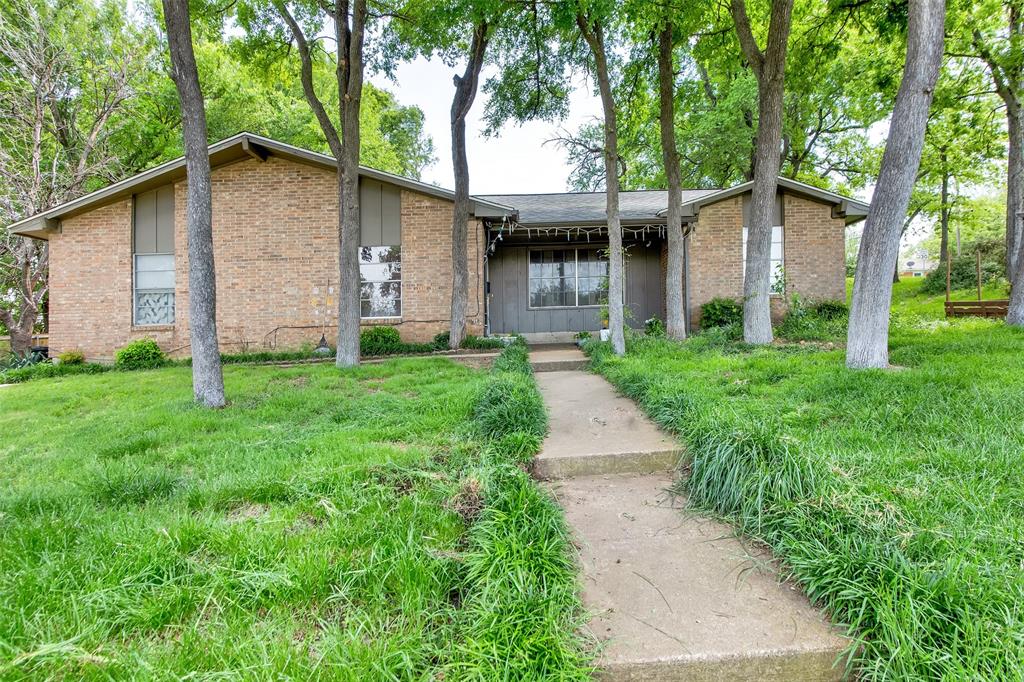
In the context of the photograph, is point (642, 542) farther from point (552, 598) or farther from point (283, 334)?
point (283, 334)

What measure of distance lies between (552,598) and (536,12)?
1125 centimetres

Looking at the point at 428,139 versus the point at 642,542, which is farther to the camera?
the point at 428,139

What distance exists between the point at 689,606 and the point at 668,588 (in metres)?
0.12

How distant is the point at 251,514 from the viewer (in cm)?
246

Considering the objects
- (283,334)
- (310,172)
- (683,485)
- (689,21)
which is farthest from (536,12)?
(683,485)

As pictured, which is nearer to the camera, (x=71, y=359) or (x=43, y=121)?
(x=71, y=359)

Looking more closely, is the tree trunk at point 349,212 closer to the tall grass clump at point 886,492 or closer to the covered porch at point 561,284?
the covered porch at point 561,284

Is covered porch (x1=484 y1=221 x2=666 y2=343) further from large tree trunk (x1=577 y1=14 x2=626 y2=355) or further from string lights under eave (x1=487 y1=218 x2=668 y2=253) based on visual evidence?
large tree trunk (x1=577 y1=14 x2=626 y2=355)

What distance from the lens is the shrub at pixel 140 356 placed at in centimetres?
951

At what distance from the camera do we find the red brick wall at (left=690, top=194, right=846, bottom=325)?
38.2 ft

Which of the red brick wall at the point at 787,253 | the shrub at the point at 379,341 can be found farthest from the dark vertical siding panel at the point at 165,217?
the red brick wall at the point at 787,253

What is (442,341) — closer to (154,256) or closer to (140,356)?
(140,356)

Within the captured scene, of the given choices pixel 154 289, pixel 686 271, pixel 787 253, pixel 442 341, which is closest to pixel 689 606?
pixel 442 341

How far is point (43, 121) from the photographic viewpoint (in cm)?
1292
